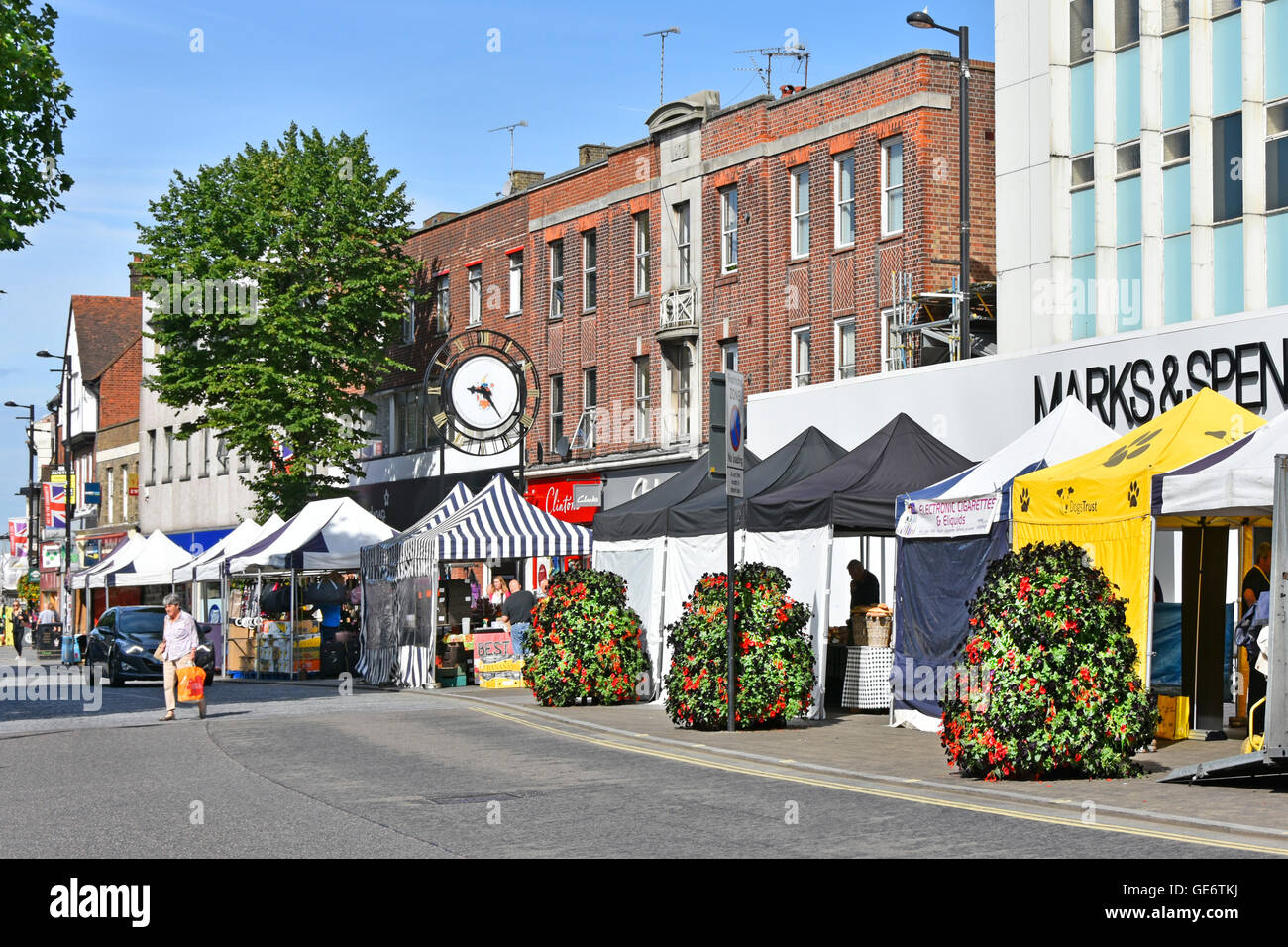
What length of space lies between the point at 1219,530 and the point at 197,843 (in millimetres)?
11293

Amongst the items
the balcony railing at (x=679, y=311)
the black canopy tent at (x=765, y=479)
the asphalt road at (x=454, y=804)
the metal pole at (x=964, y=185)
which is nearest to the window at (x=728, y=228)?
the balcony railing at (x=679, y=311)

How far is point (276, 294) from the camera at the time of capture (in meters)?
47.9

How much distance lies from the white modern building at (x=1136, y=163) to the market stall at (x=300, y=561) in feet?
46.3

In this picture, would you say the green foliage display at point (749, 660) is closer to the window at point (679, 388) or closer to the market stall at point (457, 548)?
the market stall at point (457, 548)

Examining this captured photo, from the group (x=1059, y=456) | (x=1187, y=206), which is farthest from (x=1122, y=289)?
(x=1059, y=456)

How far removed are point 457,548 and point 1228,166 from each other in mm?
14038

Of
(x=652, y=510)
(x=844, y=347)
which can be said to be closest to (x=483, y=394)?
(x=844, y=347)

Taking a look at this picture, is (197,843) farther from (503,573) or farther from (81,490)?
(81,490)

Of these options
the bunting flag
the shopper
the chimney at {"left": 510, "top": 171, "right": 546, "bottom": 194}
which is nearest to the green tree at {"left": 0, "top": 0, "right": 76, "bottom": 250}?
the shopper

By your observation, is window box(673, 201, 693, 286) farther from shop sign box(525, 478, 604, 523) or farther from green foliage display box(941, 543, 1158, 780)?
green foliage display box(941, 543, 1158, 780)

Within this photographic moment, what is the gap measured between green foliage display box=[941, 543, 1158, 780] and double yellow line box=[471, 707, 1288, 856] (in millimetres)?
1024

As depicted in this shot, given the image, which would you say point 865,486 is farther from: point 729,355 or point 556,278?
point 556,278

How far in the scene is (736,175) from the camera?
1565 inches

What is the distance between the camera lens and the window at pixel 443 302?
51781 millimetres
